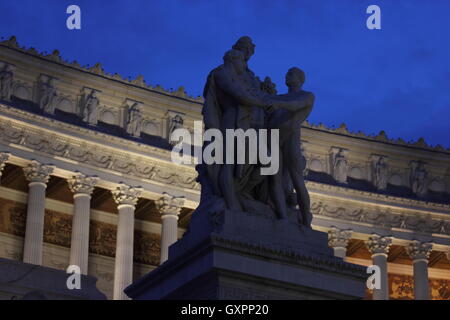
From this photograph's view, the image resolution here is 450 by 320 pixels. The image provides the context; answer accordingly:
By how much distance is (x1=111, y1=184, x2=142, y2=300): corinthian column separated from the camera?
5275 cm

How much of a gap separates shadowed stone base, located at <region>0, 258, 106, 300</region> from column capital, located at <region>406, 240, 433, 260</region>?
39.9 meters

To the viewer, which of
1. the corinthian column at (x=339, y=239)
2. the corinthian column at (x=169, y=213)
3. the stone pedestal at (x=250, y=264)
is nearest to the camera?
the stone pedestal at (x=250, y=264)

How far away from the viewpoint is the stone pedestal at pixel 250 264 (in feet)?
58.7

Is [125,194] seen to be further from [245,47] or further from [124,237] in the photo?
[245,47]

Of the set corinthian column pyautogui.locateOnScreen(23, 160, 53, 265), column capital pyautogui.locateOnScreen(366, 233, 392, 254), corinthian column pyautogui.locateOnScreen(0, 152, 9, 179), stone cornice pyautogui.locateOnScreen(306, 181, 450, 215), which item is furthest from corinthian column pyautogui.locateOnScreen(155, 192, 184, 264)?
column capital pyautogui.locateOnScreen(366, 233, 392, 254)

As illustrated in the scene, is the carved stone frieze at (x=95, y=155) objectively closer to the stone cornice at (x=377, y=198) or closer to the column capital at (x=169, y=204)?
the column capital at (x=169, y=204)

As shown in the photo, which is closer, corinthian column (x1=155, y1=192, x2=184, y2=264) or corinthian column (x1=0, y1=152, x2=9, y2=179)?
corinthian column (x1=0, y1=152, x2=9, y2=179)

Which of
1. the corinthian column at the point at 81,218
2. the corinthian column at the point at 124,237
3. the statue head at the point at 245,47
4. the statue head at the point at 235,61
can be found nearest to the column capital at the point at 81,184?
the corinthian column at the point at 81,218

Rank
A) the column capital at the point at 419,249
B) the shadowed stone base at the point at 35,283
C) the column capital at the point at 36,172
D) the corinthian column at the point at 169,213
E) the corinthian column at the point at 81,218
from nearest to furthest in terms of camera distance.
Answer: the shadowed stone base at the point at 35,283 < the corinthian column at the point at 81,218 < the column capital at the point at 36,172 < the corinthian column at the point at 169,213 < the column capital at the point at 419,249

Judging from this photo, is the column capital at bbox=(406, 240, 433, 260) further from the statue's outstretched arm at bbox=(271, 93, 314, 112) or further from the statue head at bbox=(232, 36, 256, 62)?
the statue's outstretched arm at bbox=(271, 93, 314, 112)

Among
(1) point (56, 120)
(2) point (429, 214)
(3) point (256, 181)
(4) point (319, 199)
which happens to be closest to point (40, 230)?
(1) point (56, 120)

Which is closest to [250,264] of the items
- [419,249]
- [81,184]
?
[81,184]

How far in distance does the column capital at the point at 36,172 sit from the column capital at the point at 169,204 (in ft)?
20.9
